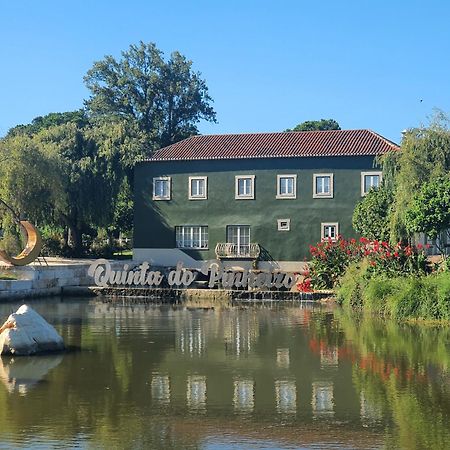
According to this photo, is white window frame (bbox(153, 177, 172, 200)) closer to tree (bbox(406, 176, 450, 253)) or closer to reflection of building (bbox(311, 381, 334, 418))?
tree (bbox(406, 176, 450, 253))

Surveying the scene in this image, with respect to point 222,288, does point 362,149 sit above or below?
above

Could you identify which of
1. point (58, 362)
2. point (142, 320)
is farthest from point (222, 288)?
point (58, 362)

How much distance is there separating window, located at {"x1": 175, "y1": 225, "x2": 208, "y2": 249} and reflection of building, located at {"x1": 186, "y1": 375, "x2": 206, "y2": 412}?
2819 cm

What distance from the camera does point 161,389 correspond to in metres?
14.4

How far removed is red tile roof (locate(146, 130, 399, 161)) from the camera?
41219mm

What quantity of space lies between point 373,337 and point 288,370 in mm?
5486

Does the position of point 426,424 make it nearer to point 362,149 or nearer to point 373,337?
point 373,337

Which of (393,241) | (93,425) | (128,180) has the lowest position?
(93,425)

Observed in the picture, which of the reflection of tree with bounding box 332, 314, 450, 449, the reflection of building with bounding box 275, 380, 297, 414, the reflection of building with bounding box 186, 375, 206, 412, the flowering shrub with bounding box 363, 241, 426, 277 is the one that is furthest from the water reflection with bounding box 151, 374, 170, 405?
the flowering shrub with bounding box 363, 241, 426, 277

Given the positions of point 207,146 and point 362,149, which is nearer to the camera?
point 362,149

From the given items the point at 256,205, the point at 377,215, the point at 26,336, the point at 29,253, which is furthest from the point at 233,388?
the point at 256,205

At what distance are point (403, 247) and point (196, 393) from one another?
56.6 feet

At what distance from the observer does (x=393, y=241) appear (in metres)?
30.3

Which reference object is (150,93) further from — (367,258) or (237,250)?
(367,258)
